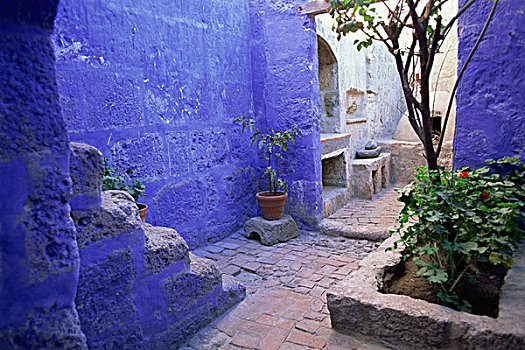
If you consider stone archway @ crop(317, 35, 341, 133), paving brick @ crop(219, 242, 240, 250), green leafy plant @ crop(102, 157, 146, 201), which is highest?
stone archway @ crop(317, 35, 341, 133)

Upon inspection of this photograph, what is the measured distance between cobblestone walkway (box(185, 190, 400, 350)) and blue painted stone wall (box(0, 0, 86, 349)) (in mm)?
1206

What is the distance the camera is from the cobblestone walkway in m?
2.30

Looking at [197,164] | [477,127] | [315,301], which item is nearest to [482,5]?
[477,127]

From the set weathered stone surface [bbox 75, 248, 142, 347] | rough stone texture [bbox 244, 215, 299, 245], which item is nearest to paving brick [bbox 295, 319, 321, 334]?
weathered stone surface [bbox 75, 248, 142, 347]

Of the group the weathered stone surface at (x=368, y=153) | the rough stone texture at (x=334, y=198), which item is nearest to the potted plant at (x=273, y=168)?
the rough stone texture at (x=334, y=198)

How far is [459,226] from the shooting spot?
2256mm

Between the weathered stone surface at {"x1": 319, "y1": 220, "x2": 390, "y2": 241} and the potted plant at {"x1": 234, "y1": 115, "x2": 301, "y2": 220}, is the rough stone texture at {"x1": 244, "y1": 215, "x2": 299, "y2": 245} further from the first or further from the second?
the weathered stone surface at {"x1": 319, "y1": 220, "x2": 390, "y2": 241}

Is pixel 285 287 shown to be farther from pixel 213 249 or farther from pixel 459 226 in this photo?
pixel 459 226

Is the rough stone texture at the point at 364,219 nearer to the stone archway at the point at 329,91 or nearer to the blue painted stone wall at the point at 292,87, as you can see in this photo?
the blue painted stone wall at the point at 292,87

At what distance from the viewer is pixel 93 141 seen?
2961 mm

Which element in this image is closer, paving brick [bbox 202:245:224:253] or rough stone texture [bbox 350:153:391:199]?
paving brick [bbox 202:245:224:253]

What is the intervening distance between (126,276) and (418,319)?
64.2 inches

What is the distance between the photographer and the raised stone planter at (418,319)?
1.69 meters

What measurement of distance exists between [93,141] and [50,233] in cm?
185
